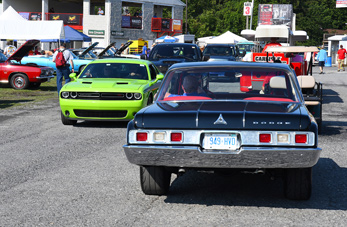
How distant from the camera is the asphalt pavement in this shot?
18.1 ft

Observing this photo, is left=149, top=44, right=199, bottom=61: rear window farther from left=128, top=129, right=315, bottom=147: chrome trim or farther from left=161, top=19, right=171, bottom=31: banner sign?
left=161, top=19, right=171, bottom=31: banner sign

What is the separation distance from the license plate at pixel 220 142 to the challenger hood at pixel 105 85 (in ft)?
21.5

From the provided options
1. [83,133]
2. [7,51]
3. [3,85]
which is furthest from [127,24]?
[83,133]

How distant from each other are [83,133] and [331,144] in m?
4.44

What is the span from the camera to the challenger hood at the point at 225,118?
561 cm

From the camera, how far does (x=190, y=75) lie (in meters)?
6.91

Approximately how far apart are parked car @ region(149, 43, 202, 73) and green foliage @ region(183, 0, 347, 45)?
7185 cm

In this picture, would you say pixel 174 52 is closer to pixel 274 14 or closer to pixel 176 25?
pixel 274 14

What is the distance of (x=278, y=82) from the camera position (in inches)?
266

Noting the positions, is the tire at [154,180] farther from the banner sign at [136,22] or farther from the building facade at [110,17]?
the banner sign at [136,22]

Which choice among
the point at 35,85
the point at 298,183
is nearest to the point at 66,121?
the point at 298,183

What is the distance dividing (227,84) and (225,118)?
135cm

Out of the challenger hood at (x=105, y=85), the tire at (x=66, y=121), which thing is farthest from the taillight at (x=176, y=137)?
the tire at (x=66, y=121)

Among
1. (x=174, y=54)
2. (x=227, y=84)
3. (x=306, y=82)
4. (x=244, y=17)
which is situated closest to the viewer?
(x=227, y=84)
